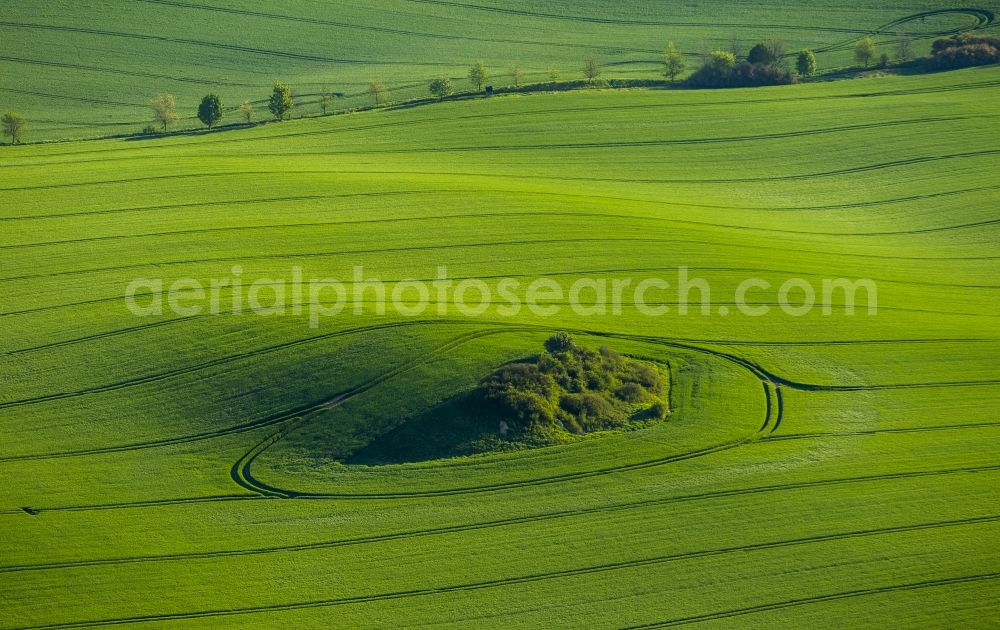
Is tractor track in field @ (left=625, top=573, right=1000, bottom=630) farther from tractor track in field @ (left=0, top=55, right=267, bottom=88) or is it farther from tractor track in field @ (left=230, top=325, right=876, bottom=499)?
tractor track in field @ (left=0, top=55, right=267, bottom=88)

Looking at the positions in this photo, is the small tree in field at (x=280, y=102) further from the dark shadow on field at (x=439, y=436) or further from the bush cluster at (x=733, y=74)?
the dark shadow on field at (x=439, y=436)

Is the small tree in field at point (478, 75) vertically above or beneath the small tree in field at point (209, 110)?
above

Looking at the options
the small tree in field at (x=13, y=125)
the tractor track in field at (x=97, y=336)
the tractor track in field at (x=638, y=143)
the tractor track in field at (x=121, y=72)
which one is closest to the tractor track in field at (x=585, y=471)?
the tractor track in field at (x=97, y=336)

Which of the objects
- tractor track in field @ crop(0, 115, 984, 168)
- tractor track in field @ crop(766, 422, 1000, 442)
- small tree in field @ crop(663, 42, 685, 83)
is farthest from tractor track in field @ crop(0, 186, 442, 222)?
small tree in field @ crop(663, 42, 685, 83)

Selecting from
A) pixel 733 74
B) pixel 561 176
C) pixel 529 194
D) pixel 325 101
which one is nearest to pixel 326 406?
pixel 529 194

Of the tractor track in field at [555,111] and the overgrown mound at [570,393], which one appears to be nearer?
the overgrown mound at [570,393]

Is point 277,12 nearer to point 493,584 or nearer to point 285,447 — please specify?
point 285,447

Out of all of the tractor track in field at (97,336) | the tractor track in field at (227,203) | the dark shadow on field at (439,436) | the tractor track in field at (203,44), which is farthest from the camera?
the tractor track in field at (203,44)
